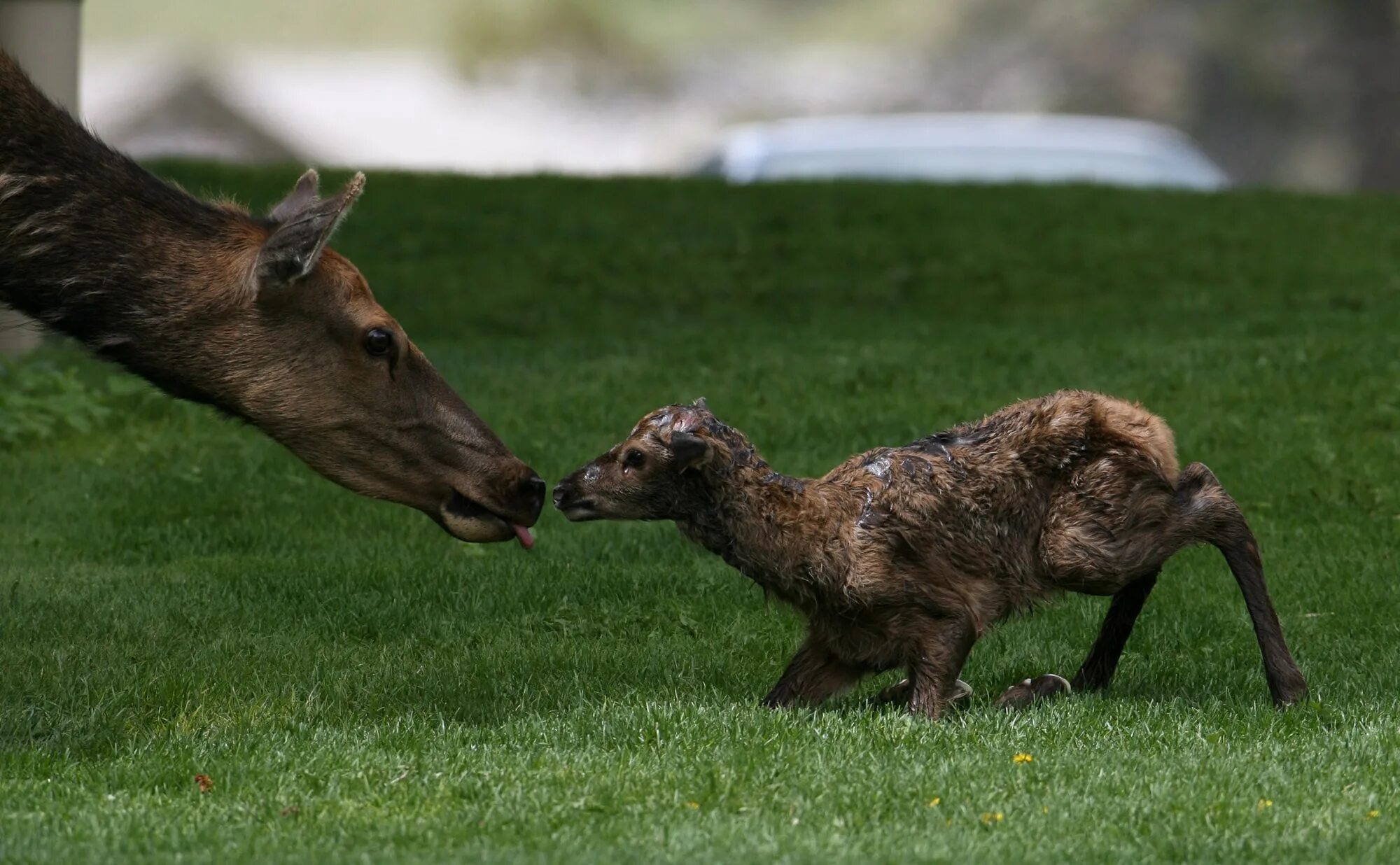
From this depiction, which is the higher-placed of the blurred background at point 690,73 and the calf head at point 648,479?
the blurred background at point 690,73

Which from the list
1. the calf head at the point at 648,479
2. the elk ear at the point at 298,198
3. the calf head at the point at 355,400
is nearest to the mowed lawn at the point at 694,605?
the calf head at the point at 648,479

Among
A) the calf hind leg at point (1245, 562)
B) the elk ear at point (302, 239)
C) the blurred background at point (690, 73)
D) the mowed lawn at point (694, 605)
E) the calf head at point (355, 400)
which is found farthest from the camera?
the blurred background at point (690, 73)

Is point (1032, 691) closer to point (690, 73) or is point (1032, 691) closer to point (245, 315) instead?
point (245, 315)

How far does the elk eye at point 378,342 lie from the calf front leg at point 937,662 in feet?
7.03

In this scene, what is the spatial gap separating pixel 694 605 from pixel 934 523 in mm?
2160

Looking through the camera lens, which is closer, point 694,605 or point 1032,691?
point 1032,691

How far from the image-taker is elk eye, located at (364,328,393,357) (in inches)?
292

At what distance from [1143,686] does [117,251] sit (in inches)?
161

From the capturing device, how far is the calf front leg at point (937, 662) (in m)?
7.16

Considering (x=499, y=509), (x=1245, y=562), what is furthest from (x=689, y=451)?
(x=1245, y=562)

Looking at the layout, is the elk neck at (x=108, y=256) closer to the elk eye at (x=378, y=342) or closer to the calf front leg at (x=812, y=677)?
the elk eye at (x=378, y=342)

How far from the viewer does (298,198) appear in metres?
7.68

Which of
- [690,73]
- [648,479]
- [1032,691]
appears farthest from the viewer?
[690,73]

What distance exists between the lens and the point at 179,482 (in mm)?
11773
